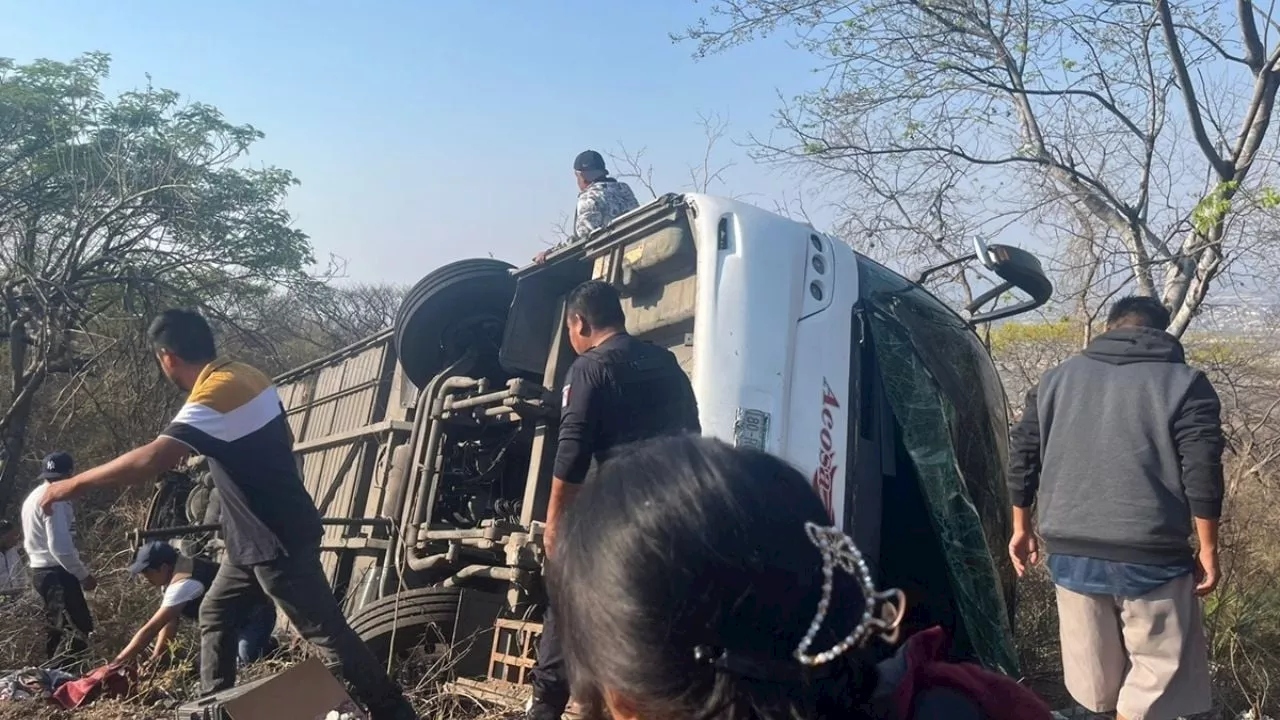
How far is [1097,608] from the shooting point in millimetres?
3738

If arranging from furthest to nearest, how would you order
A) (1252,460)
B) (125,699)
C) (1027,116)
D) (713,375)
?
(1027,116) → (1252,460) → (125,699) → (713,375)

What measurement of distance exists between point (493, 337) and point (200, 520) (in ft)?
10.2

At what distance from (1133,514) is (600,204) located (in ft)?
10.2

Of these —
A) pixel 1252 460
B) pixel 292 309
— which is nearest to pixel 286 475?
pixel 1252 460

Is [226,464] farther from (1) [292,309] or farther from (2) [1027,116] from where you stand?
(1) [292,309]

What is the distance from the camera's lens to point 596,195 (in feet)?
18.8

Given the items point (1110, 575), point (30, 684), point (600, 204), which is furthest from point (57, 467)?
point (1110, 575)

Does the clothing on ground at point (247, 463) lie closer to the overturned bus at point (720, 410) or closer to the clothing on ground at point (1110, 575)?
the overturned bus at point (720, 410)

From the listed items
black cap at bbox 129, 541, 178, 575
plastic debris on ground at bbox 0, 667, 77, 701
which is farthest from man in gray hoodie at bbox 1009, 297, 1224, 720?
black cap at bbox 129, 541, 178, 575

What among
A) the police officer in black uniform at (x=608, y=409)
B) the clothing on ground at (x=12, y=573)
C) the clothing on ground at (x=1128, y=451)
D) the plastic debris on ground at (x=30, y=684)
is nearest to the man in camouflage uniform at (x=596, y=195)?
the police officer in black uniform at (x=608, y=409)

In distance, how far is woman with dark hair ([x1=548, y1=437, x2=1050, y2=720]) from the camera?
3.75 ft

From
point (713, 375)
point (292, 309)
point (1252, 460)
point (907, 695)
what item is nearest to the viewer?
point (907, 695)

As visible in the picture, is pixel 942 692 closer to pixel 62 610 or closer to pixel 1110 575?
pixel 1110 575

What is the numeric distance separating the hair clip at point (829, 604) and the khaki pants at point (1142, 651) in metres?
2.82
